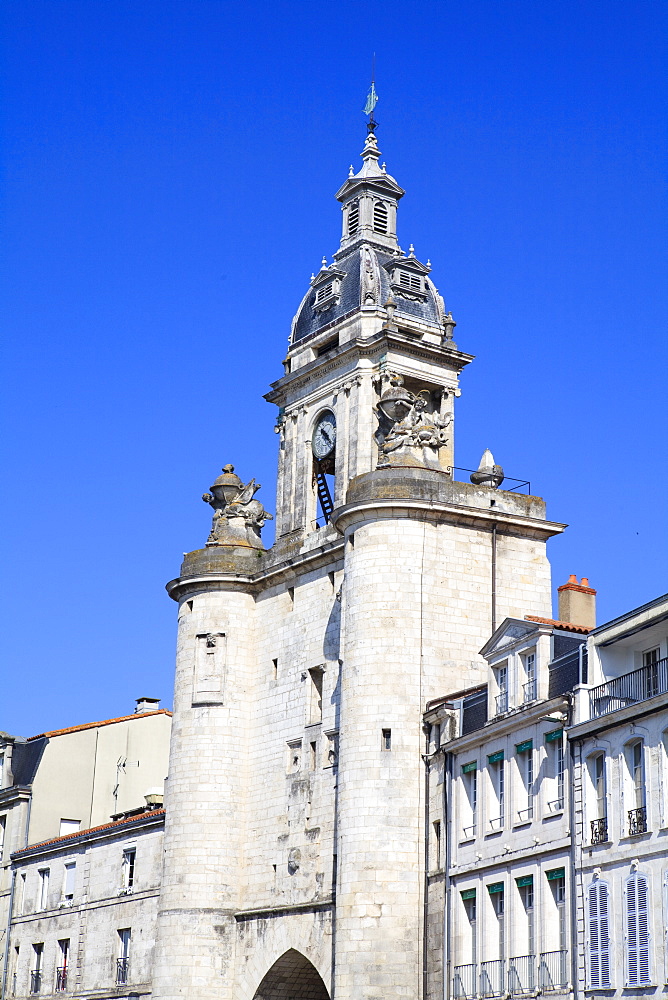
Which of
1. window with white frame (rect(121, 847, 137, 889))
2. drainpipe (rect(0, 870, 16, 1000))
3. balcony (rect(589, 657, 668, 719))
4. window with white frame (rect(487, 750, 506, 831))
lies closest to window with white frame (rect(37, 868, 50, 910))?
drainpipe (rect(0, 870, 16, 1000))

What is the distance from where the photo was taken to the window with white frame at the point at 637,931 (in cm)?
2811

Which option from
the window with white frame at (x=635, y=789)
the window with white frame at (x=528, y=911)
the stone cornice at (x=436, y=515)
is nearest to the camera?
the window with white frame at (x=635, y=789)

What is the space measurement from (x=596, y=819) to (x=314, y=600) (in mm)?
15642

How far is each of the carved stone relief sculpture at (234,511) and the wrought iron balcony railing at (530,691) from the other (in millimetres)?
15675

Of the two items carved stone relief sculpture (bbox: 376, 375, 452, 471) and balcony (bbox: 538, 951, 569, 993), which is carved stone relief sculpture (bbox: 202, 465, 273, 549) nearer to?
carved stone relief sculpture (bbox: 376, 375, 452, 471)

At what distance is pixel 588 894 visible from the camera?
30.3 metres

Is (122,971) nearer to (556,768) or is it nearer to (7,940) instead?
(7,940)

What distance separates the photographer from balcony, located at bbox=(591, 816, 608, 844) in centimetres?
3011

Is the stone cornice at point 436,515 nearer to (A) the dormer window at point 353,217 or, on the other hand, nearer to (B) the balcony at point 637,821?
(A) the dormer window at point 353,217

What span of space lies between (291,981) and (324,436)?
1619 cm

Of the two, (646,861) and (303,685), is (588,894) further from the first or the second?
(303,685)

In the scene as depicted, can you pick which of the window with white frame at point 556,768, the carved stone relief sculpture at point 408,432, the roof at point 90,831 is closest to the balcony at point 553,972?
the window with white frame at point 556,768

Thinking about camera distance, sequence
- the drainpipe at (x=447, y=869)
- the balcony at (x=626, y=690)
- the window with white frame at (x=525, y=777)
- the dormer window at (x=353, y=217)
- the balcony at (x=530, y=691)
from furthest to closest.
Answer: the dormer window at (x=353, y=217)
the drainpipe at (x=447, y=869)
the balcony at (x=530, y=691)
the window with white frame at (x=525, y=777)
the balcony at (x=626, y=690)

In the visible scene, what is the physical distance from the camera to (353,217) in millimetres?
49875
